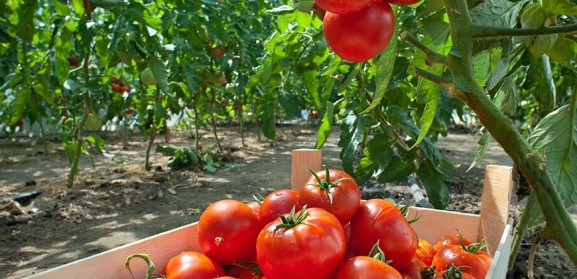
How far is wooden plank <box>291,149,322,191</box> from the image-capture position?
1.50 m

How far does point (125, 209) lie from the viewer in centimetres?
345

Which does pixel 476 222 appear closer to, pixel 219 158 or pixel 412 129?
pixel 412 129

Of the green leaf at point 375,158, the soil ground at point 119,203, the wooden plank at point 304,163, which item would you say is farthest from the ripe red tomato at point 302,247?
the soil ground at point 119,203

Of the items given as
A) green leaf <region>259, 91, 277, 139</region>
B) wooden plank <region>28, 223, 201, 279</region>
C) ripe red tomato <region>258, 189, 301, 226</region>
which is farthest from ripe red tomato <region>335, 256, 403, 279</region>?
green leaf <region>259, 91, 277, 139</region>

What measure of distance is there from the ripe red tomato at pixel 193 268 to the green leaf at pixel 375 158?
3.27 feet

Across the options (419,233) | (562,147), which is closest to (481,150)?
(562,147)

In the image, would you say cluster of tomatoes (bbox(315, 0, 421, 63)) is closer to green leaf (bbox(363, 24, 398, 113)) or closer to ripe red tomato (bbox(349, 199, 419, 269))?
green leaf (bbox(363, 24, 398, 113))

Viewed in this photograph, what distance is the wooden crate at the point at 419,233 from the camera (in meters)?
1.05

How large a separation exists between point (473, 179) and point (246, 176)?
238 cm

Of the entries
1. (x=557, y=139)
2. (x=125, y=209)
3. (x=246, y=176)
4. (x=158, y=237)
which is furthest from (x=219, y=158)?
(x=557, y=139)

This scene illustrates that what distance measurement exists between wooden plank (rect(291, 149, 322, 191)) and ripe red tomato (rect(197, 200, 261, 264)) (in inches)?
14.7

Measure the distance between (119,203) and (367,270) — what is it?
10.3ft

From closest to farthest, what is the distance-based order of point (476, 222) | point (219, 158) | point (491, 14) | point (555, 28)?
1. point (555, 28)
2. point (491, 14)
3. point (476, 222)
4. point (219, 158)

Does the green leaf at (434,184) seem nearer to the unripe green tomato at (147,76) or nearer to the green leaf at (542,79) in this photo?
the green leaf at (542,79)
